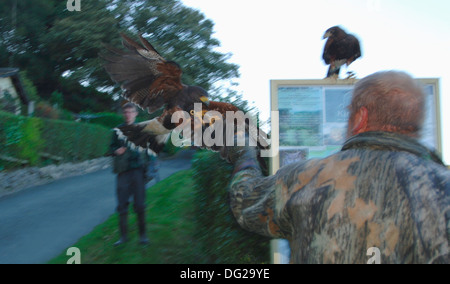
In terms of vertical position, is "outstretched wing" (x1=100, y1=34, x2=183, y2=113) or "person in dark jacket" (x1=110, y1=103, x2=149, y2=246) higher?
"outstretched wing" (x1=100, y1=34, x2=183, y2=113)

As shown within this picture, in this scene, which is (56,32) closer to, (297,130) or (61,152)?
(61,152)

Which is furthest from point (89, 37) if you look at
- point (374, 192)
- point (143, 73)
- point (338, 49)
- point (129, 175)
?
point (374, 192)

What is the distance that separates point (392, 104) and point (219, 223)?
7.05 ft

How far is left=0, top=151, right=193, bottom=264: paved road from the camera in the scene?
464 centimetres

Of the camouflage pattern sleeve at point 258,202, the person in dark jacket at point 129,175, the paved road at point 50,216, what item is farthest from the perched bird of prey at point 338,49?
the paved road at point 50,216

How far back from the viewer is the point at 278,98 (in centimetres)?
244

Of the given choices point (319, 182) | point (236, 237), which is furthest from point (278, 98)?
point (319, 182)

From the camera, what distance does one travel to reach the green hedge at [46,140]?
7156 mm

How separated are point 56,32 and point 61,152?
438 cm

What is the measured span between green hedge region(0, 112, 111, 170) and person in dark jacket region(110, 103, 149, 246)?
176 inches

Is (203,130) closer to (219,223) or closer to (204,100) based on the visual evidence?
(204,100)

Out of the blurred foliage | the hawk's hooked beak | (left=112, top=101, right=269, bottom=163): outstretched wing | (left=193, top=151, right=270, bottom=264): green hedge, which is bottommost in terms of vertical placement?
(left=193, top=151, right=270, bottom=264): green hedge

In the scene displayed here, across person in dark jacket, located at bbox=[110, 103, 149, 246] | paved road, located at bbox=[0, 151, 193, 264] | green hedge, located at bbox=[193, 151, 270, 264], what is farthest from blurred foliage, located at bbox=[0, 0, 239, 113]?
green hedge, located at bbox=[193, 151, 270, 264]

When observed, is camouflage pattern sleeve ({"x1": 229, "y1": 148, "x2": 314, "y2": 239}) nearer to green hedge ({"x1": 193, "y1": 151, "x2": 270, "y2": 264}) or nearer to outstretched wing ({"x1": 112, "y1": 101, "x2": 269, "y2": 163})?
outstretched wing ({"x1": 112, "y1": 101, "x2": 269, "y2": 163})
